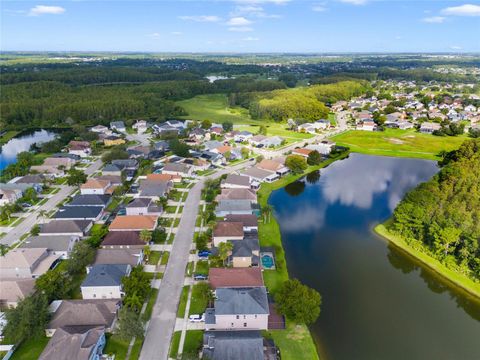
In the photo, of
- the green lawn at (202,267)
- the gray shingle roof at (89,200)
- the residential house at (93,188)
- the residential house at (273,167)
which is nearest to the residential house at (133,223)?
the gray shingle roof at (89,200)

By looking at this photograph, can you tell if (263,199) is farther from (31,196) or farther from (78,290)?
(31,196)

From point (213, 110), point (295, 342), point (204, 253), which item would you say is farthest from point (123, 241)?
point (213, 110)

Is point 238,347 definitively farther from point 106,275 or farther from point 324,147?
point 324,147

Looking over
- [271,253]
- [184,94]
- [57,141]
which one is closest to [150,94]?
[184,94]

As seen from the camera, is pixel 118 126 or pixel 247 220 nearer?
pixel 247 220

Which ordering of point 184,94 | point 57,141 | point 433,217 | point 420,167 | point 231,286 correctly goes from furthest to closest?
point 184,94, point 57,141, point 420,167, point 433,217, point 231,286

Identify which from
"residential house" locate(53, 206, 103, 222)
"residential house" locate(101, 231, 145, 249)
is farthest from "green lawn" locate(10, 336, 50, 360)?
"residential house" locate(53, 206, 103, 222)

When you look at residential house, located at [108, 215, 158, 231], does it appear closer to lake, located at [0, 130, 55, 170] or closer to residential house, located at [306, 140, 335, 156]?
lake, located at [0, 130, 55, 170]
